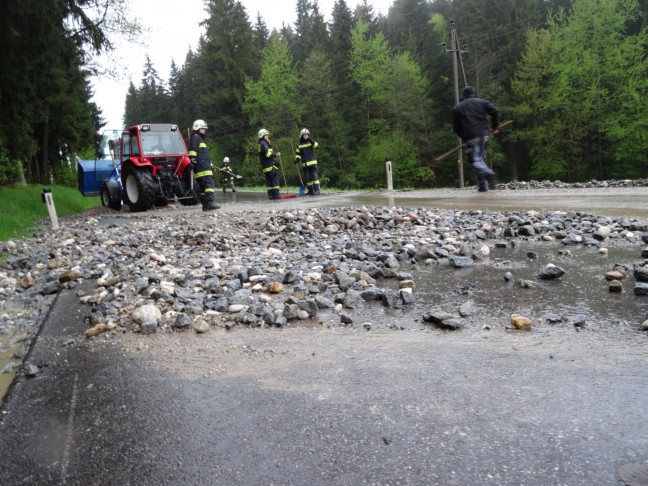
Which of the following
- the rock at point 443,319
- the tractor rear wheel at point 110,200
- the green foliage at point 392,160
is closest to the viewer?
the rock at point 443,319

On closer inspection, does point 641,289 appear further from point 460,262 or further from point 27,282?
point 27,282

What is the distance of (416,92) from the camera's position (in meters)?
38.5

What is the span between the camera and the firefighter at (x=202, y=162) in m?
10.9

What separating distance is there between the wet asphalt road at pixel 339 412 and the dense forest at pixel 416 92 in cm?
1836

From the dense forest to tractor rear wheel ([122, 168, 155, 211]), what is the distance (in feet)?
22.4

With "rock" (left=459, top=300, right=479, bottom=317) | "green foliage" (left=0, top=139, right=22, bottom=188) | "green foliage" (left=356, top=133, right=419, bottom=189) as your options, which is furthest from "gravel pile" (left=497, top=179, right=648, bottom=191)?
"green foliage" (left=356, top=133, right=419, bottom=189)

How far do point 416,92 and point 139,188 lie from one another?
30.9 meters

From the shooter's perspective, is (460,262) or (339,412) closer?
(339,412)

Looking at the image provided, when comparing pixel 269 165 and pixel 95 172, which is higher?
pixel 95 172

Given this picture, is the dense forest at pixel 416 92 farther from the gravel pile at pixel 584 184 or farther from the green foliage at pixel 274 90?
the gravel pile at pixel 584 184

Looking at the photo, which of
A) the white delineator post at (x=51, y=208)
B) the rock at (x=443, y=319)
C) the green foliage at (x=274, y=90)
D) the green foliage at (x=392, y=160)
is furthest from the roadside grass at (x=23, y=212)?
the green foliage at (x=274, y=90)

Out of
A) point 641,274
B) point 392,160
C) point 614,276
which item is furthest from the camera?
point 392,160

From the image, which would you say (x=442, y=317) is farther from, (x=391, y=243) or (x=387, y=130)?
(x=387, y=130)

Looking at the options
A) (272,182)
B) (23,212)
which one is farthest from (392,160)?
(23,212)
